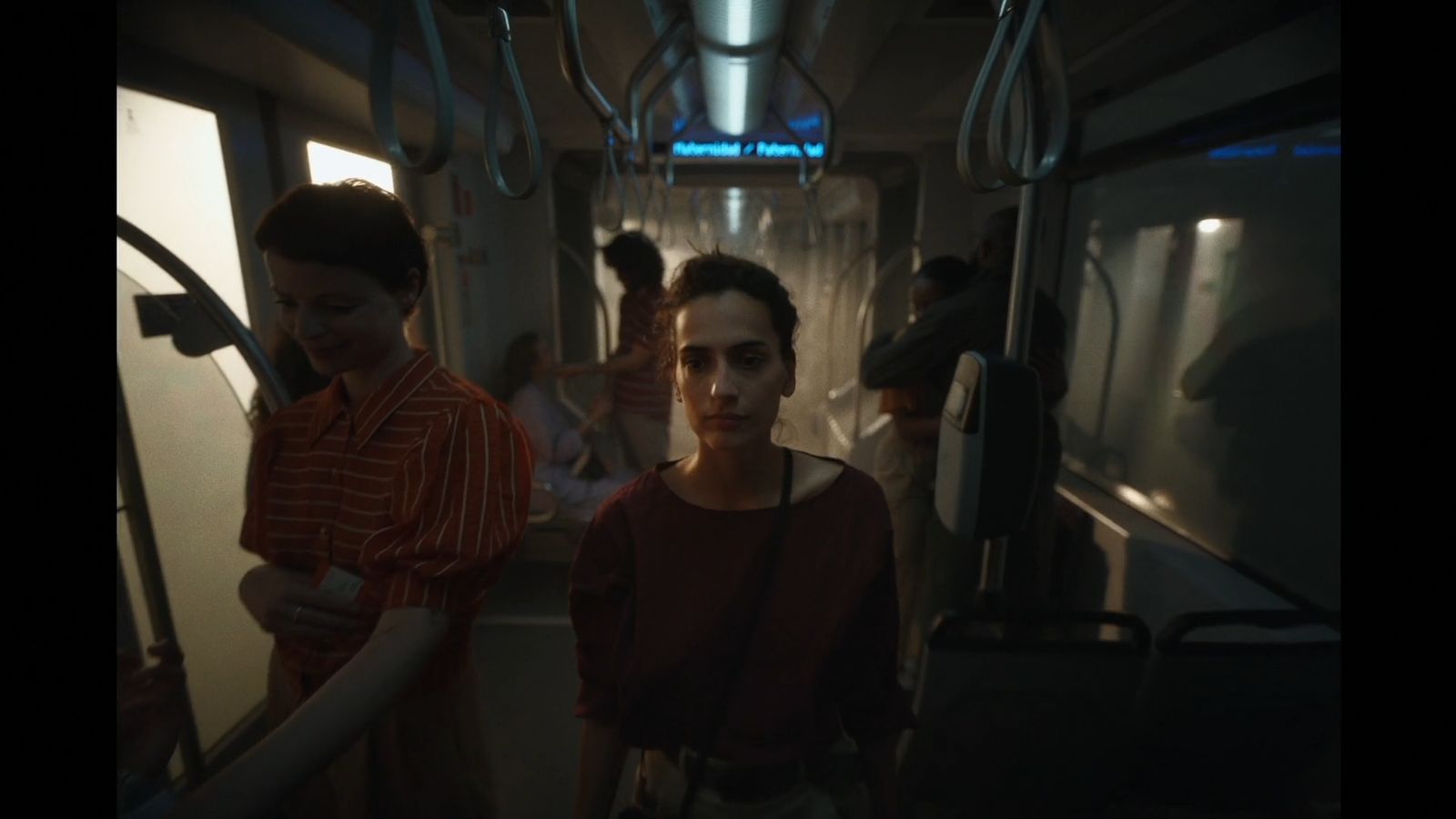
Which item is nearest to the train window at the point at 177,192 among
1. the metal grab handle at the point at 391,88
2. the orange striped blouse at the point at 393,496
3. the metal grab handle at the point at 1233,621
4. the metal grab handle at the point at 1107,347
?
the orange striped blouse at the point at 393,496

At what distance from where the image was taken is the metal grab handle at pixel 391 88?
64 centimetres

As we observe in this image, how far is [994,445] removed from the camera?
85 centimetres

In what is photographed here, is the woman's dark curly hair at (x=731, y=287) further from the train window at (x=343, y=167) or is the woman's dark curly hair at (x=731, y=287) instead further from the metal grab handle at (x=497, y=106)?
the train window at (x=343, y=167)

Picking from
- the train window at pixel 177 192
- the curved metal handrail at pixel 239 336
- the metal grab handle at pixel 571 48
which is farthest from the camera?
the train window at pixel 177 192

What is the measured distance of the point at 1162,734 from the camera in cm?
131

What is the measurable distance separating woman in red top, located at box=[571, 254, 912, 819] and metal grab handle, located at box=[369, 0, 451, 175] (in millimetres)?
328

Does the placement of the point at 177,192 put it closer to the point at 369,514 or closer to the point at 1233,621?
the point at 369,514

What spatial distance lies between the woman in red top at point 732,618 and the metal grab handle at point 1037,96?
12.8 inches

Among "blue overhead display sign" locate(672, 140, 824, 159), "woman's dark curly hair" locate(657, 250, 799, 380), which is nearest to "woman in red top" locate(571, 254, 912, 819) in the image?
"woman's dark curly hair" locate(657, 250, 799, 380)

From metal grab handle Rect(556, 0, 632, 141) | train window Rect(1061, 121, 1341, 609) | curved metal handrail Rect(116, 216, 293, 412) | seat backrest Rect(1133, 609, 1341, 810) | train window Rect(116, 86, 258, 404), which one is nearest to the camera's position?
metal grab handle Rect(556, 0, 632, 141)

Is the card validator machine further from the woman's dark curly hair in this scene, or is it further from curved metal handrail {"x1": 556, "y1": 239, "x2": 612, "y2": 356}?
curved metal handrail {"x1": 556, "y1": 239, "x2": 612, "y2": 356}

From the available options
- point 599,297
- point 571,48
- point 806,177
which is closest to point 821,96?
point 806,177

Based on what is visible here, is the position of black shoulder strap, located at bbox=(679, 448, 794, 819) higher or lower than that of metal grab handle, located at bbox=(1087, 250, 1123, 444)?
lower

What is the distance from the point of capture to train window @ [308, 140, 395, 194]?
93 cm
